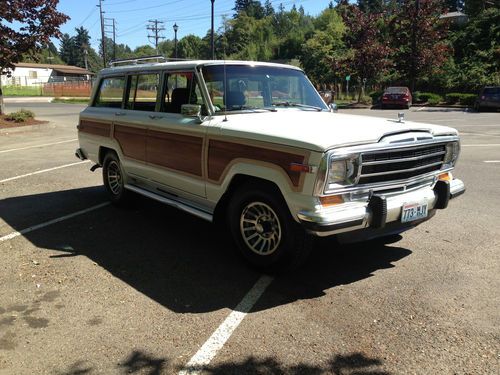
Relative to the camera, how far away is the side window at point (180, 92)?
16.9 ft

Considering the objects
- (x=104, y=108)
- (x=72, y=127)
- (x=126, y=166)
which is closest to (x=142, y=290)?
(x=126, y=166)

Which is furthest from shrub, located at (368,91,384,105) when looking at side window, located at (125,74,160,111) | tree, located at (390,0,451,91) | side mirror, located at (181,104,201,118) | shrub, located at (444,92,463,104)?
side mirror, located at (181,104,201,118)

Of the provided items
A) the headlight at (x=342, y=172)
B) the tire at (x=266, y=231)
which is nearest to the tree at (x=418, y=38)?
the tire at (x=266, y=231)

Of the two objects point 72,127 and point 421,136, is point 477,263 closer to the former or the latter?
point 421,136

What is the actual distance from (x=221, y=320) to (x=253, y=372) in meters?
0.70

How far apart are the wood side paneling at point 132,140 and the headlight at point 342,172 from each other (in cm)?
287

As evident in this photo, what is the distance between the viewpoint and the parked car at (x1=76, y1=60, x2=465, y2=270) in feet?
12.6

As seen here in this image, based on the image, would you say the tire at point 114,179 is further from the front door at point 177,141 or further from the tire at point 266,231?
the tire at point 266,231

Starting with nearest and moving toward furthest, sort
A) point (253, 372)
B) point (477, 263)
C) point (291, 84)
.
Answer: point (253, 372) → point (477, 263) → point (291, 84)

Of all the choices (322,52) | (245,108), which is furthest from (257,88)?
(322,52)

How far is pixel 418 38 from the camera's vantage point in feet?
114

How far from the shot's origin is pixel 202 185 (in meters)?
4.87

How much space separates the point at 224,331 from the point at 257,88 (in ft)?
9.66

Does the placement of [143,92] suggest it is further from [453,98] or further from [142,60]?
[453,98]
